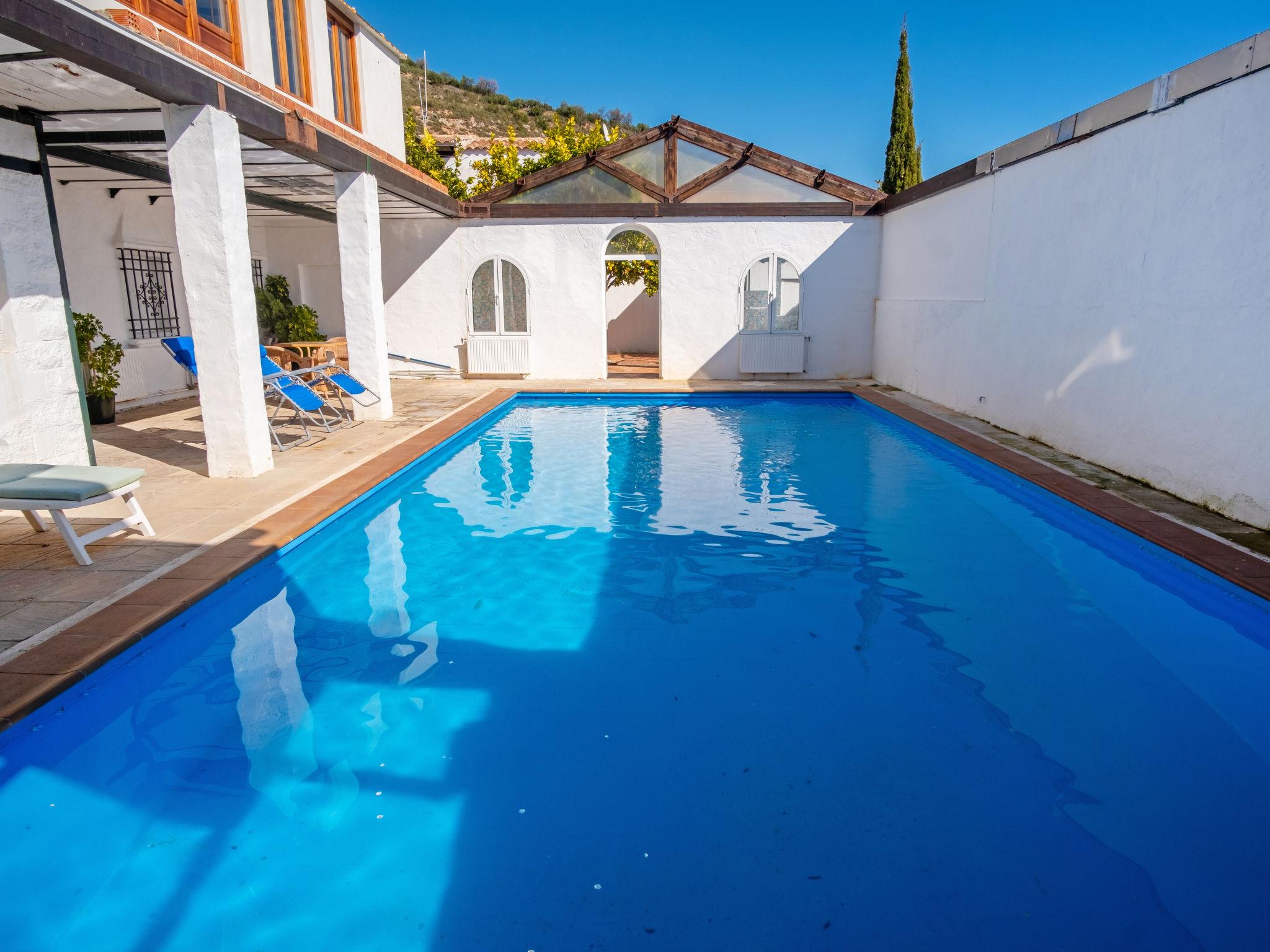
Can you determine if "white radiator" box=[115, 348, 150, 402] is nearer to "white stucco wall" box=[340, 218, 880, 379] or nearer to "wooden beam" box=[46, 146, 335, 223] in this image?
"wooden beam" box=[46, 146, 335, 223]

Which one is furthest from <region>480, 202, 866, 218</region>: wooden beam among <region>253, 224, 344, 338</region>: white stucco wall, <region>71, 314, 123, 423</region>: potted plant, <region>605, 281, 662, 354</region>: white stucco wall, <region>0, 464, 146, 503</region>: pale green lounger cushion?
<region>0, 464, 146, 503</region>: pale green lounger cushion

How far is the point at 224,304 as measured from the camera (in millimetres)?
6383

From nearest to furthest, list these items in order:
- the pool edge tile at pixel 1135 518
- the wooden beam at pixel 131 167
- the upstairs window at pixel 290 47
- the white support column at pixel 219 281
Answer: the pool edge tile at pixel 1135 518 → the white support column at pixel 219 281 → the wooden beam at pixel 131 167 → the upstairs window at pixel 290 47

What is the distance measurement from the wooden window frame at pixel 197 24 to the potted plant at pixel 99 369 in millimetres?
3248

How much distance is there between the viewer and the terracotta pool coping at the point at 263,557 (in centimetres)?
339

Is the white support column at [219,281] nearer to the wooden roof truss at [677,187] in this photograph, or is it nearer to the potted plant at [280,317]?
the potted plant at [280,317]

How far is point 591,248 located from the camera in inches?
563

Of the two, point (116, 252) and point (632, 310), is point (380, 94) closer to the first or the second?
point (116, 252)

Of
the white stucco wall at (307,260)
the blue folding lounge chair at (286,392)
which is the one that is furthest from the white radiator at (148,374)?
the white stucco wall at (307,260)

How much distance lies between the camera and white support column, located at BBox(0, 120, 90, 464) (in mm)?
5902

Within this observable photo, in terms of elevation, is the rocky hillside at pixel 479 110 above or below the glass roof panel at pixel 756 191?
above

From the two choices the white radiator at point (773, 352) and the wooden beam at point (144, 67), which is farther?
the white radiator at point (773, 352)

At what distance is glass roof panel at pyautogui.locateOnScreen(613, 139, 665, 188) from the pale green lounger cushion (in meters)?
10.9

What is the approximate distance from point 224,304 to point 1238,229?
7472 mm
